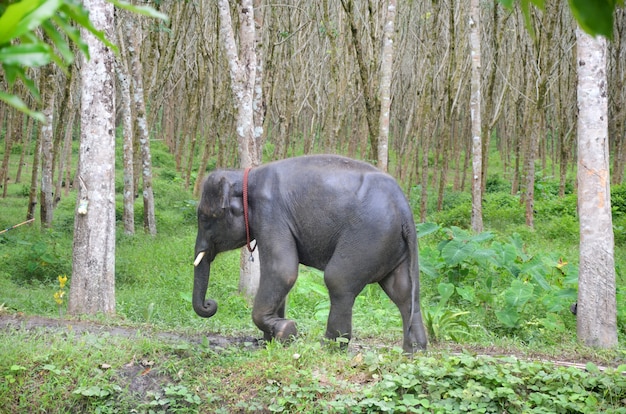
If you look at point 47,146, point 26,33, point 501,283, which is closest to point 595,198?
point 501,283

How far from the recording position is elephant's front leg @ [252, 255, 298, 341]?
5484 mm

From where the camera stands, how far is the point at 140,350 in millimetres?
5410

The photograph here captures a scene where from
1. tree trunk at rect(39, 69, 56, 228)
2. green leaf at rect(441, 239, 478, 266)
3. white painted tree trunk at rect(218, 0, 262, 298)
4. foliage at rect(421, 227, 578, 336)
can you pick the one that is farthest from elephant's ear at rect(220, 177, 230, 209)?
tree trunk at rect(39, 69, 56, 228)

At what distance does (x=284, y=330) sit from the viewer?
551cm

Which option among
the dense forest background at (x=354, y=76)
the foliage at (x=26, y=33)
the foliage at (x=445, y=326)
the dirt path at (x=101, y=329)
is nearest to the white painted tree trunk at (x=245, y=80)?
the dense forest background at (x=354, y=76)

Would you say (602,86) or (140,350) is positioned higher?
(602,86)

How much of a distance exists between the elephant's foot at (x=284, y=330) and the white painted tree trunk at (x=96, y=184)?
2180 mm

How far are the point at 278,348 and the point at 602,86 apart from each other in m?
3.70

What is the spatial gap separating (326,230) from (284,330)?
84 centimetres

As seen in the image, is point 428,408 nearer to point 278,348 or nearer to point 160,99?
point 278,348

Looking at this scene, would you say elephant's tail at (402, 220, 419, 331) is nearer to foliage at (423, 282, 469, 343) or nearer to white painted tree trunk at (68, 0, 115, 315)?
foliage at (423, 282, 469, 343)

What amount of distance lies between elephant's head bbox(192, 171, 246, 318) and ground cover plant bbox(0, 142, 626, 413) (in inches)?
18.7

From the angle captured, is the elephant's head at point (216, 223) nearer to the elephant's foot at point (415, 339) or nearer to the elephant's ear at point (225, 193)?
the elephant's ear at point (225, 193)

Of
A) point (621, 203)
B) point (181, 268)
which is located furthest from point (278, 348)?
point (621, 203)
